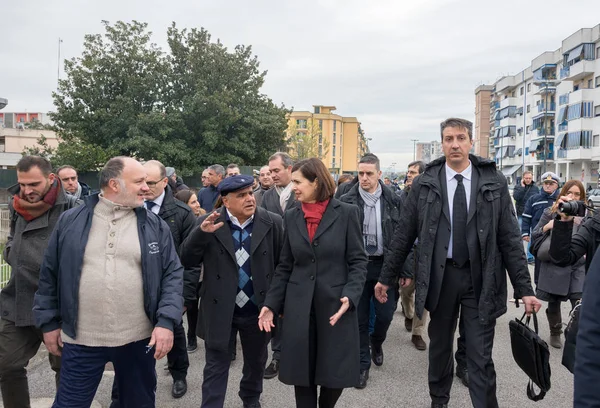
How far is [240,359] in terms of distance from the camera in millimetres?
5555

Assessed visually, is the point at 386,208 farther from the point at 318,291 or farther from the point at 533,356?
the point at 533,356

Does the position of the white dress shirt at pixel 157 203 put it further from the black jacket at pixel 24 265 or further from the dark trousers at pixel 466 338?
the dark trousers at pixel 466 338

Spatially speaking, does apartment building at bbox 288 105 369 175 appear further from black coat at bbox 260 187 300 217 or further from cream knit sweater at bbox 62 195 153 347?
cream knit sweater at bbox 62 195 153 347

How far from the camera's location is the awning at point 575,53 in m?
53.0

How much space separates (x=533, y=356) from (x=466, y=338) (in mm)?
675

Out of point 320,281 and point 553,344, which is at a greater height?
point 320,281

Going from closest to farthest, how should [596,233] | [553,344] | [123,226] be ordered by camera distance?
[123,226]
[596,233]
[553,344]

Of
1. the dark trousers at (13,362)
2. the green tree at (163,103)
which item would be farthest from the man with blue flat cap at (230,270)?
the green tree at (163,103)

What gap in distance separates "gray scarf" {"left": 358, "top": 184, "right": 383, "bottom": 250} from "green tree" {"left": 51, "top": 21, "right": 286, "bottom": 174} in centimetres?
2514

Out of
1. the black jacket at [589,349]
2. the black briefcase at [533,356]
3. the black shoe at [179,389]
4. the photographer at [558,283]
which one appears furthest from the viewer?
the photographer at [558,283]

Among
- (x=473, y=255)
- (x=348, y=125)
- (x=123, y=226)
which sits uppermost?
(x=348, y=125)

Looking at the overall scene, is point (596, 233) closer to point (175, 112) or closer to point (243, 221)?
point (243, 221)

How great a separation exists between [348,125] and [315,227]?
116 meters

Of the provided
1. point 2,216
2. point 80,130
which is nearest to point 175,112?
point 80,130
